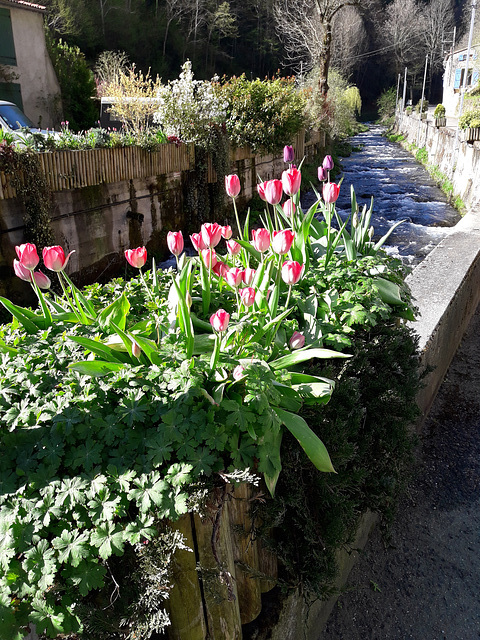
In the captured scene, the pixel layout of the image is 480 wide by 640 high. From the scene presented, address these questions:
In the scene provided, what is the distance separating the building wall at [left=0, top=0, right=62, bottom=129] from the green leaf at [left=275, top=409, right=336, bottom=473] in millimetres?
17485

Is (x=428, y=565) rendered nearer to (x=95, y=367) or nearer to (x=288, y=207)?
(x=288, y=207)

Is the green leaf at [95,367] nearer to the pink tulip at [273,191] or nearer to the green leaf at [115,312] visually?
the green leaf at [115,312]

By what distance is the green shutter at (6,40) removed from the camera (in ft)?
53.4

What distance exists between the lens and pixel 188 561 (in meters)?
1.52

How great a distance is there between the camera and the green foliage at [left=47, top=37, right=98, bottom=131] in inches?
752

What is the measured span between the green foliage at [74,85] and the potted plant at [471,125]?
12.4 metres

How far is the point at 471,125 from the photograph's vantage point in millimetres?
14484

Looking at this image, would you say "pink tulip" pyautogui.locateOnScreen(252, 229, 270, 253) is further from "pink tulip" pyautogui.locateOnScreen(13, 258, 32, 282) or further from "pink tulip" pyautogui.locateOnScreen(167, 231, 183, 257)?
"pink tulip" pyautogui.locateOnScreen(13, 258, 32, 282)

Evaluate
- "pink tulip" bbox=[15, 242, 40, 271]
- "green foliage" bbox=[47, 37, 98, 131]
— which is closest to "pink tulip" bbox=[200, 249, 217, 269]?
"pink tulip" bbox=[15, 242, 40, 271]

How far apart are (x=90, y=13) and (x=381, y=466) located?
3431 cm

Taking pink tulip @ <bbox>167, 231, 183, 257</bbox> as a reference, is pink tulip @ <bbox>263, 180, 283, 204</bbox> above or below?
above

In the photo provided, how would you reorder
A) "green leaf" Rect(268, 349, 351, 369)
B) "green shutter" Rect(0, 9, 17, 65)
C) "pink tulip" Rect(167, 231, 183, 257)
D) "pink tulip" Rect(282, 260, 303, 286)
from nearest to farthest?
"green leaf" Rect(268, 349, 351, 369) < "pink tulip" Rect(282, 260, 303, 286) < "pink tulip" Rect(167, 231, 183, 257) < "green shutter" Rect(0, 9, 17, 65)

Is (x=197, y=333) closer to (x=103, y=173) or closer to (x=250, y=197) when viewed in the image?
(x=103, y=173)

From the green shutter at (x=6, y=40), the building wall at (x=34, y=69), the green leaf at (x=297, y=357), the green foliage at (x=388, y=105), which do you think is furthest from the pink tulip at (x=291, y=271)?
the green foliage at (x=388, y=105)
